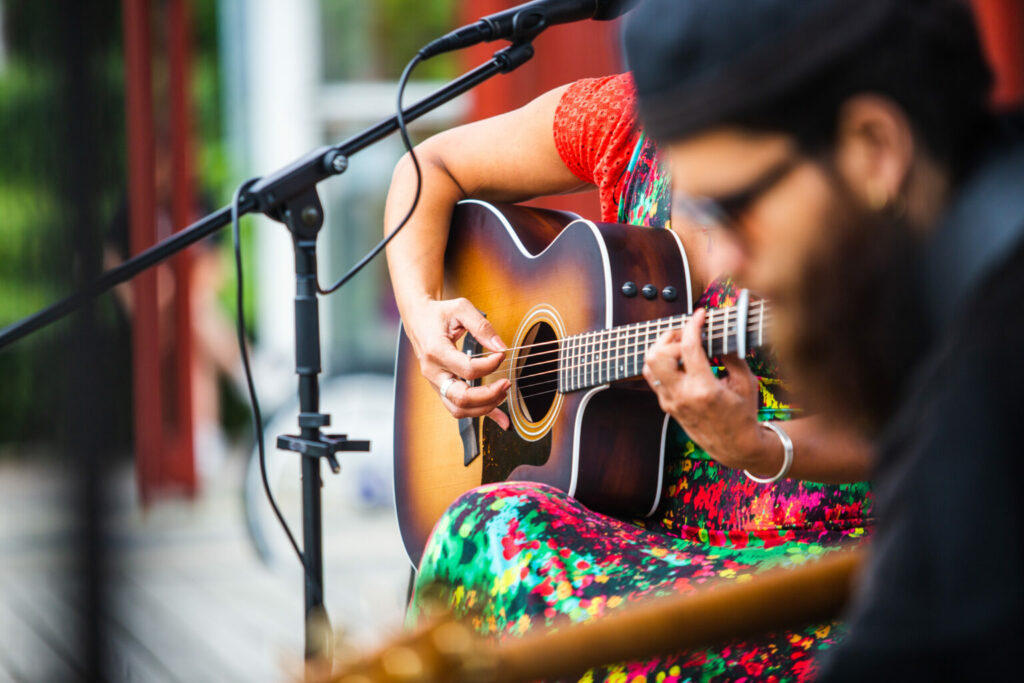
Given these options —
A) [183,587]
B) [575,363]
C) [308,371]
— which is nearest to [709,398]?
[575,363]

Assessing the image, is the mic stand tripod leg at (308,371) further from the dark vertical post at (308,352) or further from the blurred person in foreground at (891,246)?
the blurred person in foreground at (891,246)

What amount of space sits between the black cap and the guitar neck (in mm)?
539

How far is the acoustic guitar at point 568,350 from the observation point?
54.6 inches

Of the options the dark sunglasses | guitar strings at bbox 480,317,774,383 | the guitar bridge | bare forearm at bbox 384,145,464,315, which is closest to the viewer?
the dark sunglasses

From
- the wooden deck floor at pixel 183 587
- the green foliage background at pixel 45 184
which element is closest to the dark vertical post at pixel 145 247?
the wooden deck floor at pixel 183 587

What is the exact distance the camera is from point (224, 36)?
→ 5.54 m

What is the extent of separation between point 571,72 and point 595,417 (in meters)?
2.49

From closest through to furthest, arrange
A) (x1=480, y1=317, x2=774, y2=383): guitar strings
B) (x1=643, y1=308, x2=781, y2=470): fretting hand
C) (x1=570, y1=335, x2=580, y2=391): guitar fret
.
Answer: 1. (x1=643, y1=308, x2=781, y2=470): fretting hand
2. (x1=480, y1=317, x2=774, y2=383): guitar strings
3. (x1=570, y1=335, x2=580, y2=391): guitar fret

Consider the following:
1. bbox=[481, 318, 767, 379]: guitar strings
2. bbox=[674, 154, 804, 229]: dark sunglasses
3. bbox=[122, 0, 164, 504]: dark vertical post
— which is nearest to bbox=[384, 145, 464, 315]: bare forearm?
bbox=[481, 318, 767, 379]: guitar strings

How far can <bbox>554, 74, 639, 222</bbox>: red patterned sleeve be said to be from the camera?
1566 mm

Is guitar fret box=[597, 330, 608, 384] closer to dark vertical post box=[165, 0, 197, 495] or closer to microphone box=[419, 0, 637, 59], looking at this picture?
microphone box=[419, 0, 637, 59]

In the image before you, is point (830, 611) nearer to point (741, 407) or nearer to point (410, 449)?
point (741, 407)

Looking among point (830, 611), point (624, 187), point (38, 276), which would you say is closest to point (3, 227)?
point (38, 276)

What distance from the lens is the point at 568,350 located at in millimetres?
1481
